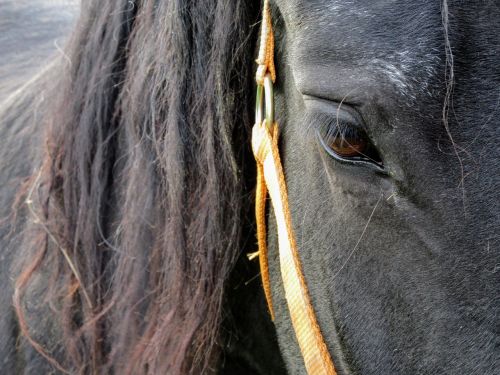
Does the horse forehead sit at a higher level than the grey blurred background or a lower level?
higher

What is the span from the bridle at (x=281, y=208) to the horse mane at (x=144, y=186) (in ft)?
0.25

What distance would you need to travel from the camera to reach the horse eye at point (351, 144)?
883 mm

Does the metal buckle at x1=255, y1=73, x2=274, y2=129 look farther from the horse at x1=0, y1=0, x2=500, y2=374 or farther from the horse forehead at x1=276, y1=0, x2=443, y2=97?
the horse forehead at x1=276, y1=0, x2=443, y2=97

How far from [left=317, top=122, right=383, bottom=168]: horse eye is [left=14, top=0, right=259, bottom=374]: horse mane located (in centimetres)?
30

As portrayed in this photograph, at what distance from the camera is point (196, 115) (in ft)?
3.87

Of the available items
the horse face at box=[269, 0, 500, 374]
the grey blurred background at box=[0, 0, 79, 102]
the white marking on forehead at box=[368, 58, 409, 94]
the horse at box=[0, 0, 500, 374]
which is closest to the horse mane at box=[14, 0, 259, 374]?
the horse at box=[0, 0, 500, 374]

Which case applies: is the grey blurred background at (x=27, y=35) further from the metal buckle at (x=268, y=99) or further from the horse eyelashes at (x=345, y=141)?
the horse eyelashes at (x=345, y=141)

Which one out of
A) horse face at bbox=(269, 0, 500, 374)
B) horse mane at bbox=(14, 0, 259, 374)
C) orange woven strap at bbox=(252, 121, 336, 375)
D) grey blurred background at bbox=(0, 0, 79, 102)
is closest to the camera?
horse face at bbox=(269, 0, 500, 374)

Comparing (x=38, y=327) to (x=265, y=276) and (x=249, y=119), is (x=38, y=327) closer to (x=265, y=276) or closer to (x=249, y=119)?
(x=265, y=276)

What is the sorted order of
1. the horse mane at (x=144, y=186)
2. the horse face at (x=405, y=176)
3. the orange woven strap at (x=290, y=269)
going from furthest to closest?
the horse mane at (x=144, y=186) < the orange woven strap at (x=290, y=269) < the horse face at (x=405, y=176)

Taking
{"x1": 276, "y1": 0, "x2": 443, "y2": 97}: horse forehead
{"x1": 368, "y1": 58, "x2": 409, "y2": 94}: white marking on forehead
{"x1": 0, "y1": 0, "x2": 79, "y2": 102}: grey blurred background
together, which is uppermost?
{"x1": 276, "y1": 0, "x2": 443, "y2": 97}: horse forehead

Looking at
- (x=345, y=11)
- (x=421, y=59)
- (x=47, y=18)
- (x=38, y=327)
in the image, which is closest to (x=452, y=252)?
(x=421, y=59)

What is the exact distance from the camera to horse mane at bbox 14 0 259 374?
3.84 feet

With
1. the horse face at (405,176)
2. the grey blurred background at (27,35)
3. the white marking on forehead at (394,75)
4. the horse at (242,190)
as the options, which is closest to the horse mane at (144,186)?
the horse at (242,190)
